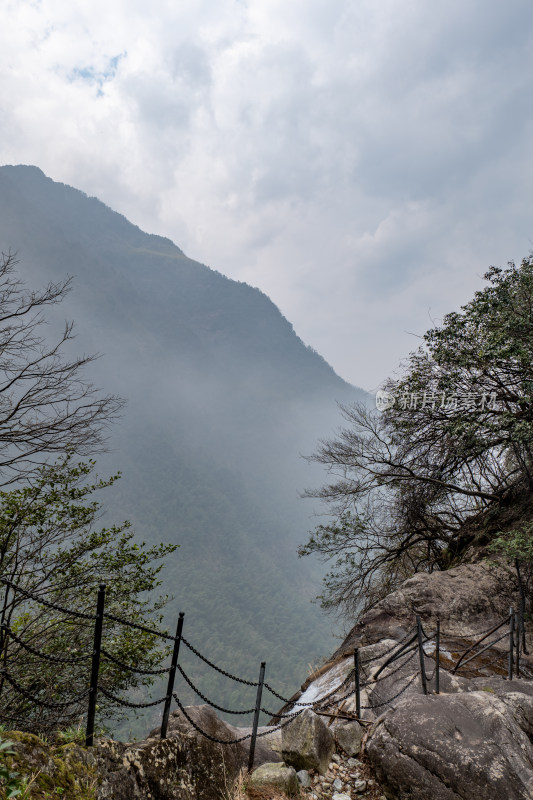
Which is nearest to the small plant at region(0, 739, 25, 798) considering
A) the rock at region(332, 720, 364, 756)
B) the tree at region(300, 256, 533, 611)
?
the rock at region(332, 720, 364, 756)

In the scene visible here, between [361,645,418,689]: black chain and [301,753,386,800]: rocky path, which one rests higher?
[361,645,418,689]: black chain

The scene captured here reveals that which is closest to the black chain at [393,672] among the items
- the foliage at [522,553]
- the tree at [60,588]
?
the foliage at [522,553]

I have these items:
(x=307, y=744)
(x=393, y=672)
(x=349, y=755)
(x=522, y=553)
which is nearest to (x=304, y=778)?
(x=307, y=744)

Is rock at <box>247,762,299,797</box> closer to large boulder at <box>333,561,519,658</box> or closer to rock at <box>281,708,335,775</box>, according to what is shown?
rock at <box>281,708,335,775</box>

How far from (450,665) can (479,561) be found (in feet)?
14.3

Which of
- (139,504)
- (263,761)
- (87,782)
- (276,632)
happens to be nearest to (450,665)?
(263,761)

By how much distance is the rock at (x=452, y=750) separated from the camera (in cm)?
406

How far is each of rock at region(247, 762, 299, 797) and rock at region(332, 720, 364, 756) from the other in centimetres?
128

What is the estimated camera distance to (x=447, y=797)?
4004 mm

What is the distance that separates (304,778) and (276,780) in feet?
1.72

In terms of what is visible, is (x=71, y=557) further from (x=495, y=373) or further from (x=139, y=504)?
(x=139, y=504)

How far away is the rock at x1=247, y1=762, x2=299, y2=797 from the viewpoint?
4141 millimetres

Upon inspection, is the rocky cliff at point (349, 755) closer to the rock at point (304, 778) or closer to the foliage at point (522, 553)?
the rock at point (304, 778)

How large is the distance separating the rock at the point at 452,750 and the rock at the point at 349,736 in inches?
21.9
